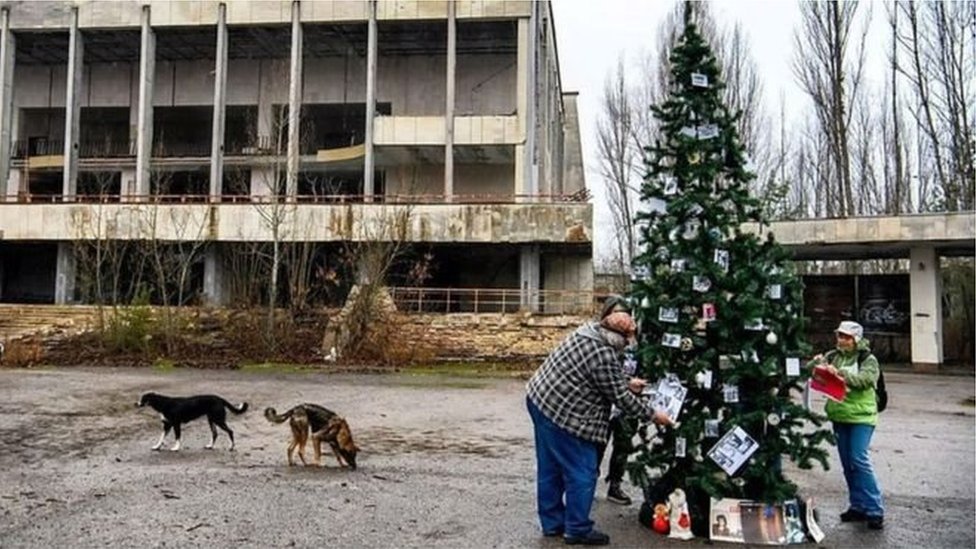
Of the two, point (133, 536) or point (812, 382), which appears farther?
point (812, 382)

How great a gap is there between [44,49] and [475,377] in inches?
1271

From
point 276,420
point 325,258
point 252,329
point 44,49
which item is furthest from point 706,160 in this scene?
point 44,49

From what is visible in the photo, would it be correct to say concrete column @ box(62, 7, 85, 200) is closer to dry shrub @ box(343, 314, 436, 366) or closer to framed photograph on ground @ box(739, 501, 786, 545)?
dry shrub @ box(343, 314, 436, 366)

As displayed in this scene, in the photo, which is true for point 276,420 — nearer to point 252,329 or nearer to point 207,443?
point 207,443

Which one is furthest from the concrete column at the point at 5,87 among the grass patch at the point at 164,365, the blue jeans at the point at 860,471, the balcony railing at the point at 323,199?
the blue jeans at the point at 860,471

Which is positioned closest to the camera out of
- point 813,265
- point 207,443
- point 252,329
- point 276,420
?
point 276,420

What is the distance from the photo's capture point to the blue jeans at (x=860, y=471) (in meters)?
6.43

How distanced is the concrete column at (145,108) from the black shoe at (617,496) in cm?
3305

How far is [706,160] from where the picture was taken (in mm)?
6402

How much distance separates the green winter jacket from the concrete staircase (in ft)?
81.0

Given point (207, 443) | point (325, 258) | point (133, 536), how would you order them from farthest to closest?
point (325, 258) < point (207, 443) < point (133, 536)

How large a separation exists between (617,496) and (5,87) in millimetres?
39732

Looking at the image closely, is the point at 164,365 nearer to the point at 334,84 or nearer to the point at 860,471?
the point at 860,471

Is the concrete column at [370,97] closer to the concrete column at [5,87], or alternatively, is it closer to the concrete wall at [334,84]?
the concrete wall at [334,84]
